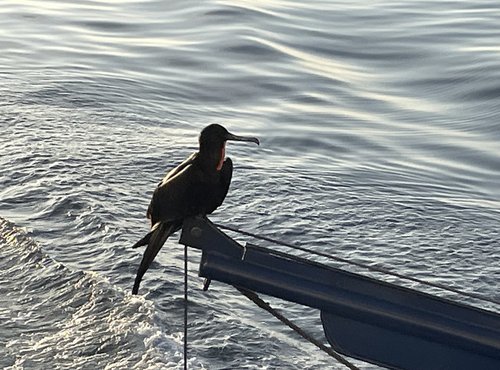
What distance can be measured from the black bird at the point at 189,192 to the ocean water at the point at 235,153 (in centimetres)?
132

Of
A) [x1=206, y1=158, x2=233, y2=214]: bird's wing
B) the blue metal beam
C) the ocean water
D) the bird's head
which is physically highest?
the bird's head

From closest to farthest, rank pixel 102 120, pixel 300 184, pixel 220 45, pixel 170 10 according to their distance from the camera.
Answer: pixel 300 184 → pixel 102 120 → pixel 220 45 → pixel 170 10

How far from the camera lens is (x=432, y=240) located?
642 centimetres

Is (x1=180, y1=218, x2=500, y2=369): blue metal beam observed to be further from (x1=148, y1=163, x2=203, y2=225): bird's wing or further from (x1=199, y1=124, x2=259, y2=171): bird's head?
(x1=199, y1=124, x2=259, y2=171): bird's head

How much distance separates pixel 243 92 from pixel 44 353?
4975 mm

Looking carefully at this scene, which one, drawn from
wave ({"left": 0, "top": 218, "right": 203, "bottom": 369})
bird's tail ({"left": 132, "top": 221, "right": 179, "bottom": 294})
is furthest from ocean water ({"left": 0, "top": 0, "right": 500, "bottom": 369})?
bird's tail ({"left": 132, "top": 221, "right": 179, "bottom": 294})

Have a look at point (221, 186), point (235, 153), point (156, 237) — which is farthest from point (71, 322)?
point (235, 153)

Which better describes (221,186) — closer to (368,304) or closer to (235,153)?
(368,304)

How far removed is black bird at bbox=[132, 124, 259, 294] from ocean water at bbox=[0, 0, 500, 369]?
1316 millimetres

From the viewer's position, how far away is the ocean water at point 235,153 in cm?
530

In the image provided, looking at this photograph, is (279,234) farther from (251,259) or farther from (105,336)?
(251,259)

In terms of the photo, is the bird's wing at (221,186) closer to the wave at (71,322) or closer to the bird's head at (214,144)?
the bird's head at (214,144)

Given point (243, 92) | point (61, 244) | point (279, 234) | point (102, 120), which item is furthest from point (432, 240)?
point (243, 92)

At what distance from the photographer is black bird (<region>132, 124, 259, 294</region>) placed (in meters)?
3.49
